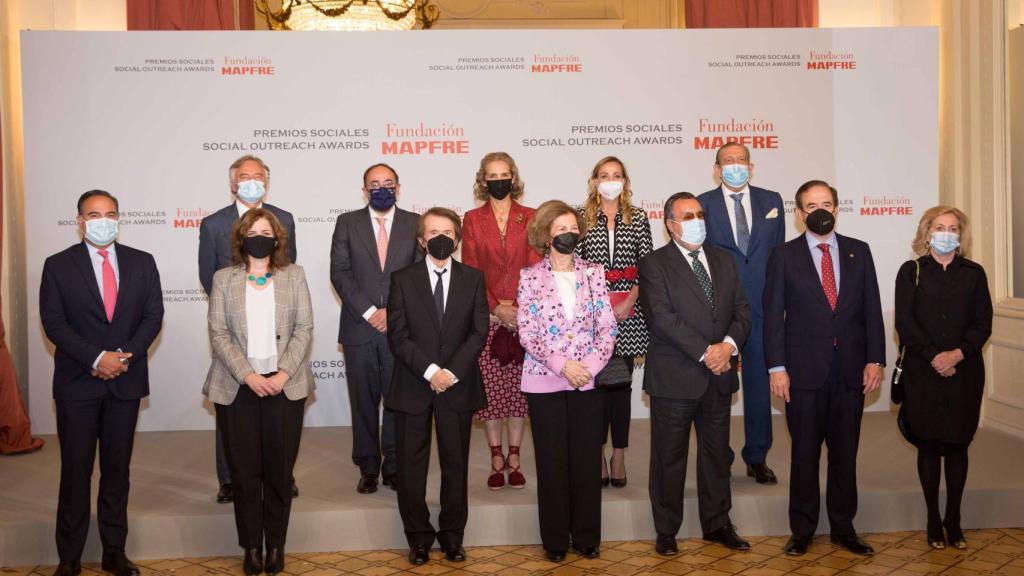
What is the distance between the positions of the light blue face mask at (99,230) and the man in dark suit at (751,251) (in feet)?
8.59

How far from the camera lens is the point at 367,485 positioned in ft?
15.1

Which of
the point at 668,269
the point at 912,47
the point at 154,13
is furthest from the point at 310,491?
the point at 912,47

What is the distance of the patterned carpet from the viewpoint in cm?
392

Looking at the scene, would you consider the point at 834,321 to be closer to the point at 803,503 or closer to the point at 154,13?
the point at 803,503

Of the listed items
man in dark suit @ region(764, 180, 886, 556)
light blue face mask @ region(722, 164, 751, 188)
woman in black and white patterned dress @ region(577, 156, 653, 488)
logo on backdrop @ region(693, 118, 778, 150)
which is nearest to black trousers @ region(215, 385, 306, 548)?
woman in black and white patterned dress @ region(577, 156, 653, 488)

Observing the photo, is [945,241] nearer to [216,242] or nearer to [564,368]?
[564,368]

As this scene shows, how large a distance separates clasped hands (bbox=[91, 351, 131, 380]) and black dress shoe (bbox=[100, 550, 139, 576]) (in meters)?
0.73

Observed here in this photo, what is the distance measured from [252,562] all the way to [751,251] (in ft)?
8.62

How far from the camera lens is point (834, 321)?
401cm

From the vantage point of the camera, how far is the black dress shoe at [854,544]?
4.08 meters

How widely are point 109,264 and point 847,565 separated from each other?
3.24 meters

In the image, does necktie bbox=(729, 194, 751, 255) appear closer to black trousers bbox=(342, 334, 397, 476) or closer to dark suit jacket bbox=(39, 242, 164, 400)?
black trousers bbox=(342, 334, 397, 476)

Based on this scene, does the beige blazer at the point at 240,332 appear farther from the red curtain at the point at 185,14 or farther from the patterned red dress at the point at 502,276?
the red curtain at the point at 185,14

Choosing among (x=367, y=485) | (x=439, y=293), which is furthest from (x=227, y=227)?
(x=367, y=485)
